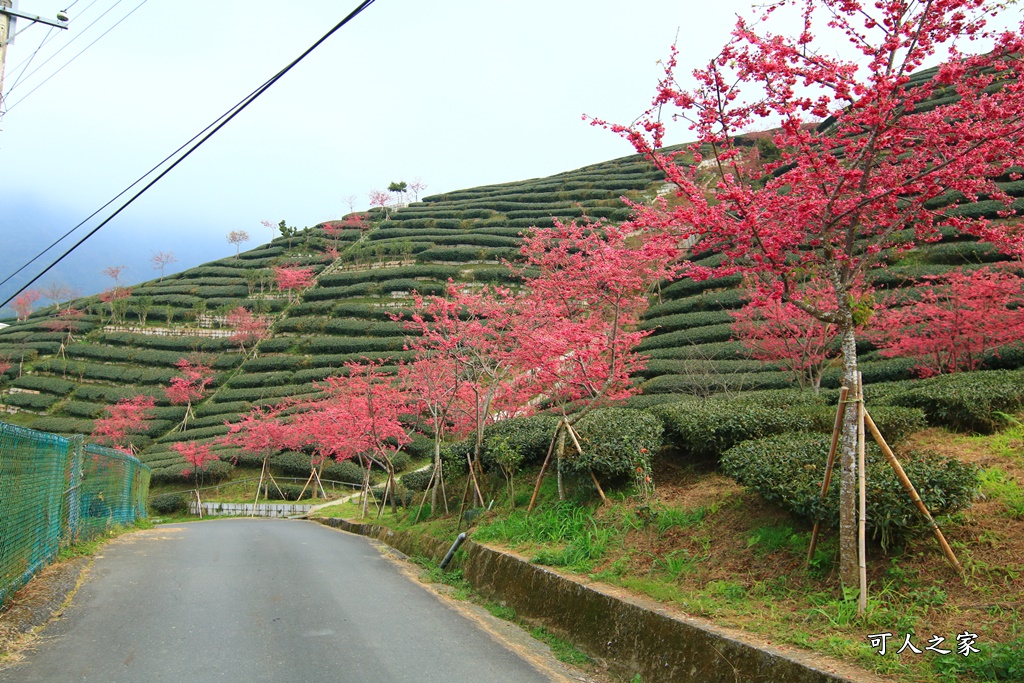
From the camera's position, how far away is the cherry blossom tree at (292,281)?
155 ft

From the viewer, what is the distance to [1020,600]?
3.82 meters

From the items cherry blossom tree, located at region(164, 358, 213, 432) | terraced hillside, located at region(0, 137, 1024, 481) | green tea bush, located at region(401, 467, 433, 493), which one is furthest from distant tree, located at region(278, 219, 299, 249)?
green tea bush, located at region(401, 467, 433, 493)

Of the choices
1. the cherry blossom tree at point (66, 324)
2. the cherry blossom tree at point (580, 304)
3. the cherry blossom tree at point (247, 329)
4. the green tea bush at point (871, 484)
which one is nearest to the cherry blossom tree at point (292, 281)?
the cherry blossom tree at point (247, 329)

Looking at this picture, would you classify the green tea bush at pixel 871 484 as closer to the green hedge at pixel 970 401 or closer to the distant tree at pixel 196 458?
the green hedge at pixel 970 401

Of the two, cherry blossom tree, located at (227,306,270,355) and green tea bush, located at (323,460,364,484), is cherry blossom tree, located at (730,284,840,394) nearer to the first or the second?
green tea bush, located at (323,460,364,484)

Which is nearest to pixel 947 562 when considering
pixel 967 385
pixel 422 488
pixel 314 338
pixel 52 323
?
pixel 967 385

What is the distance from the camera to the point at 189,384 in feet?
120

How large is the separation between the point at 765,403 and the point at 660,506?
3.34m

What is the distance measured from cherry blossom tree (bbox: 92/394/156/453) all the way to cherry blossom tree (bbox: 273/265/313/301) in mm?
14522

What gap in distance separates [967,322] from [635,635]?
12.9 metres

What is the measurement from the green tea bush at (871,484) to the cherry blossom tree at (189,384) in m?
33.8

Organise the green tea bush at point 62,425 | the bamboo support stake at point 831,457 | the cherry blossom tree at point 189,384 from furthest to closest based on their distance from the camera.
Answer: the cherry blossom tree at point 189,384 < the green tea bush at point 62,425 < the bamboo support stake at point 831,457

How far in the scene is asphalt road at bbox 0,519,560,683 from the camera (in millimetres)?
4523

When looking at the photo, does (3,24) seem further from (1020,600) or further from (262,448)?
(262,448)
